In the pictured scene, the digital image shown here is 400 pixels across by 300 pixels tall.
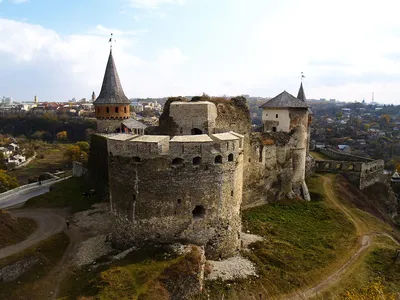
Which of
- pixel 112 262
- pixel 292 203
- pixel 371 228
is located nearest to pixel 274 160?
pixel 292 203

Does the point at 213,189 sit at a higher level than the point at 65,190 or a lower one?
higher

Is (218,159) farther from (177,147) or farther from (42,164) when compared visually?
(42,164)

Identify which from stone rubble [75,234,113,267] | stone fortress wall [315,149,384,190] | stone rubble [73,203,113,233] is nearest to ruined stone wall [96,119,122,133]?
stone rubble [73,203,113,233]

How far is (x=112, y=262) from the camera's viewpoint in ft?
55.8

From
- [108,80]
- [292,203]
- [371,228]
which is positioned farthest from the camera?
[108,80]

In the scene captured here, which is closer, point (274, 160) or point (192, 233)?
point (192, 233)

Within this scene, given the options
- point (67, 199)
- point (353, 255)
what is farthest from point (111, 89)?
point (353, 255)

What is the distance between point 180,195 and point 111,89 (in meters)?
26.9

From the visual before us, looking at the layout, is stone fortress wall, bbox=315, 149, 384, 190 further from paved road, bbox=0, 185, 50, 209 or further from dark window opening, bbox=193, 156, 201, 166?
paved road, bbox=0, 185, 50, 209

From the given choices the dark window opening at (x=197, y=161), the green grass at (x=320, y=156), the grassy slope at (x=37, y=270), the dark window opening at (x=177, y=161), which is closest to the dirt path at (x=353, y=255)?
the dark window opening at (x=197, y=161)

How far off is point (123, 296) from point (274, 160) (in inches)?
712

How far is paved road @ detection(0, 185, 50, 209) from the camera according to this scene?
110 feet

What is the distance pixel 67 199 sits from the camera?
101 ft

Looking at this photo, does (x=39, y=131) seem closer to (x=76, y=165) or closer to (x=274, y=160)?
(x=76, y=165)
